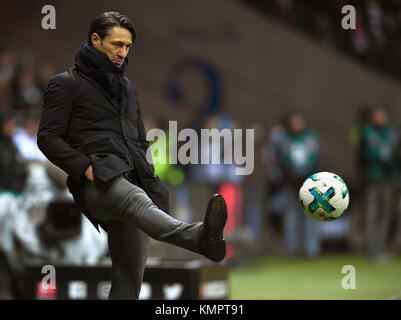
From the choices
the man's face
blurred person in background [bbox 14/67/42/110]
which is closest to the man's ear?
the man's face

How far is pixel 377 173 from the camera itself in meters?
12.0

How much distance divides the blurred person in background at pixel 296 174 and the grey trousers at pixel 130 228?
757cm

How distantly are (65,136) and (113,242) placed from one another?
746mm


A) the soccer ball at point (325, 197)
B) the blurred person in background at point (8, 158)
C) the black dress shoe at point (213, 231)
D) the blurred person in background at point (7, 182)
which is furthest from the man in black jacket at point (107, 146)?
the blurred person in background at point (8, 158)

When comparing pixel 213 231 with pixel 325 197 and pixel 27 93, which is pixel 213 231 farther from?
pixel 27 93

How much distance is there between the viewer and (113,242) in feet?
16.3

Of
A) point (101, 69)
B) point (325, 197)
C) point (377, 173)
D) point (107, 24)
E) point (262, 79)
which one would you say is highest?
point (262, 79)

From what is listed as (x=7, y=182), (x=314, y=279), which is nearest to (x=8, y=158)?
(x=7, y=182)

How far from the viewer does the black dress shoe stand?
14.5 ft

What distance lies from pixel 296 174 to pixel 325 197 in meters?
6.96

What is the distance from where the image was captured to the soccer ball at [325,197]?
558 centimetres

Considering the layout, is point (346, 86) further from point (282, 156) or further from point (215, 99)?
point (282, 156)

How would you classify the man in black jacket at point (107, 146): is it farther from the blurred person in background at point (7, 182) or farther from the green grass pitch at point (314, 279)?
the blurred person in background at point (7, 182)

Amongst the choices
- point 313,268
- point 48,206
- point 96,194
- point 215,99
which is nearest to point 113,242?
point 96,194
